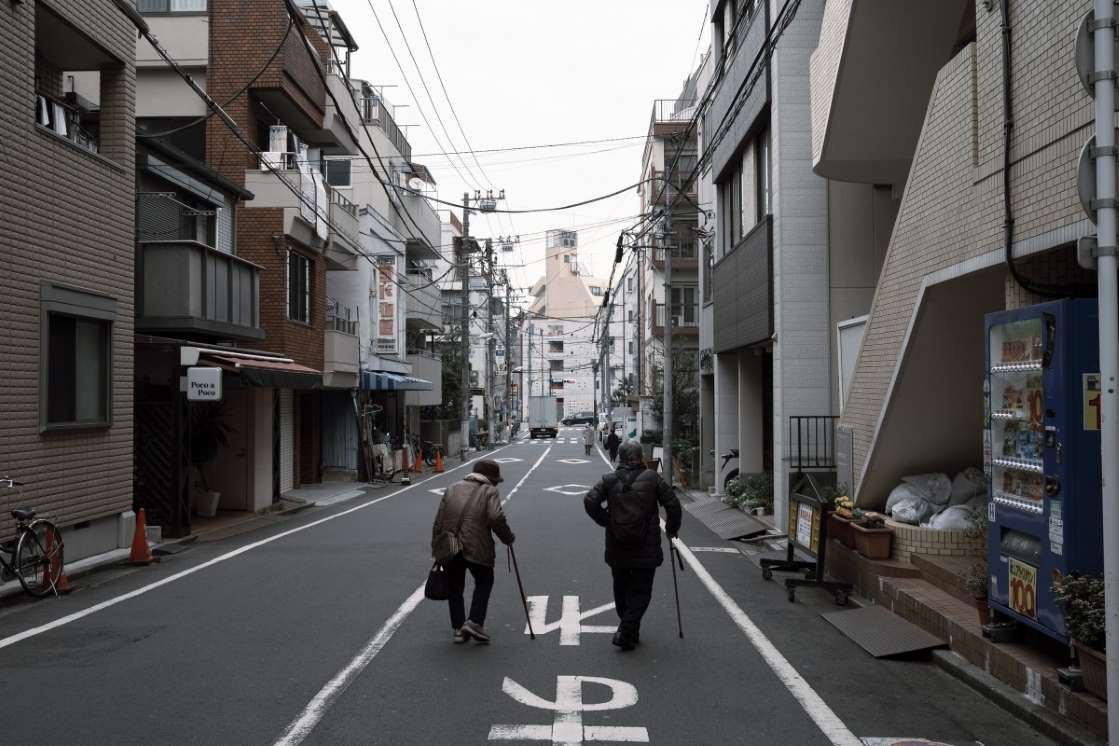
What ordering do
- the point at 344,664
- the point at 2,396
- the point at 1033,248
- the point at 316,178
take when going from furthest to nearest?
the point at 316,178, the point at 2,396, the point at 344,664, the point at 1033,248

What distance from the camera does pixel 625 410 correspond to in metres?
46.1

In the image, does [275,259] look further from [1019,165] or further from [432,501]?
[1019,165]

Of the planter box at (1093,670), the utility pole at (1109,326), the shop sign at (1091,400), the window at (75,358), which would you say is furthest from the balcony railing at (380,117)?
the planter box at (1093,670)

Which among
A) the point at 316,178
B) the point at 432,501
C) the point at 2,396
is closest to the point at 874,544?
the point at 2,396

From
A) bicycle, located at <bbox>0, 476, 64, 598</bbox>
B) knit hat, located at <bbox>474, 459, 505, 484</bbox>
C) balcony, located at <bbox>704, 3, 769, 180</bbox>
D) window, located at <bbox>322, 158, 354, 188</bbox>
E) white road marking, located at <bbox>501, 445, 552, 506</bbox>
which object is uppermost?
window, located at <bbox>322, 158, 354, 188</bbox>

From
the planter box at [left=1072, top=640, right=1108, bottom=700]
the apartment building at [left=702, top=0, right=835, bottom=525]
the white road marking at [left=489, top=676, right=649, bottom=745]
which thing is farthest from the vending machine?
the apartment building at [left=702, top=0, right=835, bottom=525]

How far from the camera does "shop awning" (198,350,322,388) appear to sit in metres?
16.7

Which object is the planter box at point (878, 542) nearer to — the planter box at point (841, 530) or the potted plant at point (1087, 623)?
the planter box at point (841, 530)

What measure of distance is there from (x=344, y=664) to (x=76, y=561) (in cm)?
708

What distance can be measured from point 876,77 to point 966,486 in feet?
17.2

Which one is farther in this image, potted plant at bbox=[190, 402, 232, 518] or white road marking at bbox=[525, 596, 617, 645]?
potted plant at bbox=[190, 402, 232, 518]

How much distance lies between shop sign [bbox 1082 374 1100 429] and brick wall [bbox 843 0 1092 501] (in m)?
1.10

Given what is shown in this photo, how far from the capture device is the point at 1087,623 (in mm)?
5738

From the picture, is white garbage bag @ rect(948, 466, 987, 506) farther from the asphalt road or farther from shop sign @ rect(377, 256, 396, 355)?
shop sign @ rect(377, 256, 396, 355)
